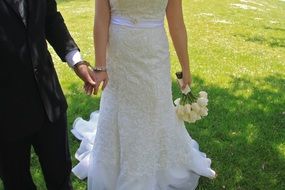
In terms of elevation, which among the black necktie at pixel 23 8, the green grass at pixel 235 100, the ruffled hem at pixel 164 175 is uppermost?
the black necktie at pixel 23 8

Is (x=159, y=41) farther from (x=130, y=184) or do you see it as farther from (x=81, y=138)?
(x=81, y=138)

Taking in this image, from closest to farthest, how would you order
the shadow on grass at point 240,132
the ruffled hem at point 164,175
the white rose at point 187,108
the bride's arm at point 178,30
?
the bride's arm at point 178,30 → the ruffled hem at point 164,175 → the white rose at point 187,108 → the shadow on grass at point 240,132

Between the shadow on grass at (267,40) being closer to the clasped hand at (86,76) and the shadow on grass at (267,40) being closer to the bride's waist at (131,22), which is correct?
the bride's waist at (131,22)

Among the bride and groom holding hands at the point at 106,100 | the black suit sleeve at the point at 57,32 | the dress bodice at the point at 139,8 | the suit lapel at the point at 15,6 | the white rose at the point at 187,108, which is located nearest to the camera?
the suit lapel at the point at 15,6

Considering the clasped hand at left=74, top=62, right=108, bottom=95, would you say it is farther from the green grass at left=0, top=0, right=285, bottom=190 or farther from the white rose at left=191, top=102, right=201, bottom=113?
the green grass at left=0, top=0, right=285, bottom=190

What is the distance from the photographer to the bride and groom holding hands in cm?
297

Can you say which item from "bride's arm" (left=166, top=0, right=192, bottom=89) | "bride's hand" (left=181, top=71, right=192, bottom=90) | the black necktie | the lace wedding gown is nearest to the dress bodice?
the lace wedding gown

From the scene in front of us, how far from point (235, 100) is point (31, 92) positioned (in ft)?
15.9

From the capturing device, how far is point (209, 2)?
74.1ft

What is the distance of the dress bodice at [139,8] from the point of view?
3.85 metres

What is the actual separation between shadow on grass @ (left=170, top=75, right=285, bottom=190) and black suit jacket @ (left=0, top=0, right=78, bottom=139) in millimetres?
2307

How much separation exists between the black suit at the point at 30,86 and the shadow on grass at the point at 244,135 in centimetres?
209

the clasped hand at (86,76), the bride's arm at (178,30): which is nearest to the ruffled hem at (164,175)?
the bride's arm at (178,30)

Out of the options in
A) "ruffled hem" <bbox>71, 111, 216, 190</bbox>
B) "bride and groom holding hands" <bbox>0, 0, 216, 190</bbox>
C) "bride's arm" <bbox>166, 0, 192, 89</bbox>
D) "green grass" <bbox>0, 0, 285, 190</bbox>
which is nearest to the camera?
"bride and groom holding hands" <bbox>0, 0, 216, 190</bbox>
